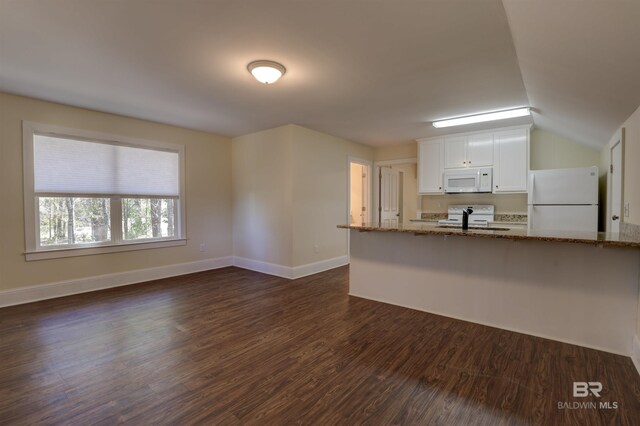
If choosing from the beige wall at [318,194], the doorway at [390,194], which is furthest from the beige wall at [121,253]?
the doorway at [390,194]

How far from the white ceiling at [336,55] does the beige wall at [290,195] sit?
1067mm

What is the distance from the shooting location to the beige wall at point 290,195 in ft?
15.7

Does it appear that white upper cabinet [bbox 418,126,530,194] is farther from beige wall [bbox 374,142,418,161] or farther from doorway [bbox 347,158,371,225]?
doorway [bbox 347,158,371,225]

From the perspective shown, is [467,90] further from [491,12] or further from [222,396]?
[222,396]

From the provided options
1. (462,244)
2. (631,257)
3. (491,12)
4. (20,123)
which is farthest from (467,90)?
(20,123)

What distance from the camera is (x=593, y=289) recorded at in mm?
2520

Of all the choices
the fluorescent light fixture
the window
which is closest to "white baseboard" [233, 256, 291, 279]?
the window

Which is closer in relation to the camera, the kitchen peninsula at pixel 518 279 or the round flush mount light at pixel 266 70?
the kitchen peninsula at pixel 518 279

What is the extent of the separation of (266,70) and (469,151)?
3.80 metres

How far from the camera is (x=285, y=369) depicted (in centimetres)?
218

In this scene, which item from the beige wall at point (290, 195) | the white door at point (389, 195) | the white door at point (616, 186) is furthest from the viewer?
the white door at point (389, 195)

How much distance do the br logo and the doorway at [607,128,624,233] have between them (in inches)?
74.1

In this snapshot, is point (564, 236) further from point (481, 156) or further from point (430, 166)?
point (430, 166)

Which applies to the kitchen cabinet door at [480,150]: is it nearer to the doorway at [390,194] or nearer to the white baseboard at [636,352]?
the doorway at [390,194]
